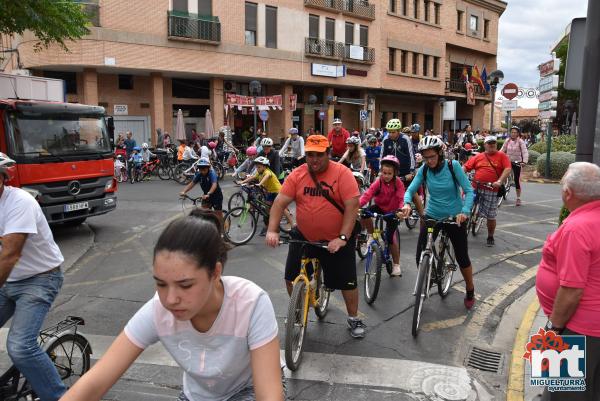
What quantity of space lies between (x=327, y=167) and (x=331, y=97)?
30.1 metres

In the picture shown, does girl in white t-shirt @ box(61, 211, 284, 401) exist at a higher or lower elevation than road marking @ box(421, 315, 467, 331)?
higher

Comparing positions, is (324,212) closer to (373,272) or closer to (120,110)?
(373,272)

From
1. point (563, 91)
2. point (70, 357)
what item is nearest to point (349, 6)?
point (563, 91)

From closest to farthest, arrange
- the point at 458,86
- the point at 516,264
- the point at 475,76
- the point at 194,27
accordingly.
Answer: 1. the point at 516,264
2. the point at 194,27
3. the point at 458,86
4. the point at 475,76

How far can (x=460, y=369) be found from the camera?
4414mm

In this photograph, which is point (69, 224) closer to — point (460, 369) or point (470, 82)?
point (460, 369)

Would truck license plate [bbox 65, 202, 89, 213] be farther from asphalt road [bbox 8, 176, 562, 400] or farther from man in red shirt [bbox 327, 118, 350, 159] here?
man in red shirt [bbox 327, 118, 350, 159]

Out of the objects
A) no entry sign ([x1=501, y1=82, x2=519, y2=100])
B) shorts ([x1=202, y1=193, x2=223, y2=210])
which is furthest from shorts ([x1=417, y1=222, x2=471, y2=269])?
no entry sign ([x1=501, y1=82, x2=519, y2=100])

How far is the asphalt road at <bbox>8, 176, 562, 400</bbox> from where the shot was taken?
13.5ft

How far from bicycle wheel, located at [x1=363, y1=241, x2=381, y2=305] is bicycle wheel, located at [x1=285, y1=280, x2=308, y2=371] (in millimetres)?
1680

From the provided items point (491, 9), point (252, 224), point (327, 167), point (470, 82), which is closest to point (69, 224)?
point (252, 224)

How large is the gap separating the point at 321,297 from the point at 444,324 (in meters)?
1.40

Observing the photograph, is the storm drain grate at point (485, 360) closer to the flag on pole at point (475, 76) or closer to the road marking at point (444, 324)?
the road marking at point (444, 324)

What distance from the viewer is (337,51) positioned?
109 feet
